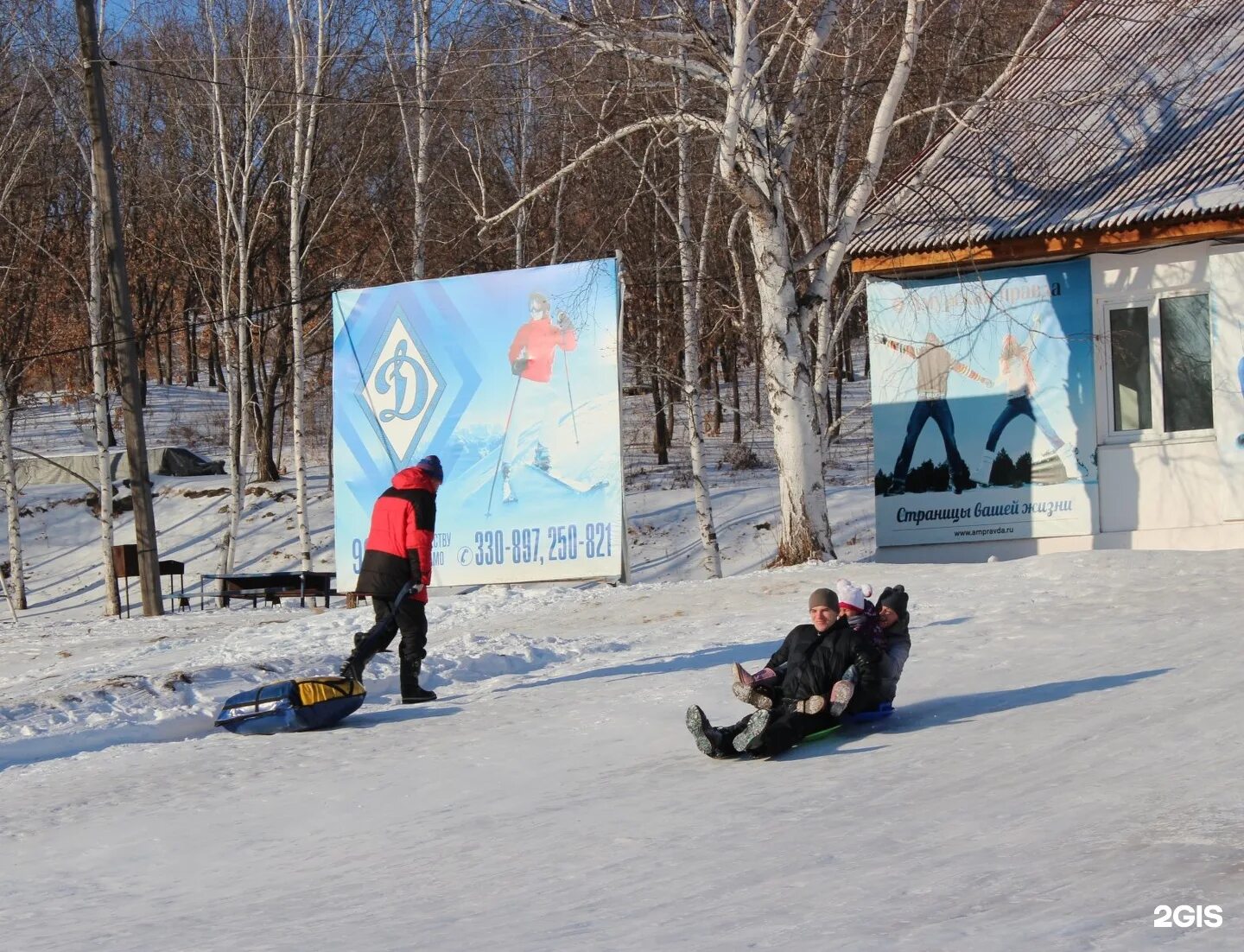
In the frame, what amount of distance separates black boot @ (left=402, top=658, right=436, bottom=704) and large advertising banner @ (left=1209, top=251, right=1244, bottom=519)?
35.5 ft

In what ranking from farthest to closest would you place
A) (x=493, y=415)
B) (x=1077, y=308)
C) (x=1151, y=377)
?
(x=493, y=415)
(x=1077, y=308)
(x=1151, y=377)

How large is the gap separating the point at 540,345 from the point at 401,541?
29.1 feet

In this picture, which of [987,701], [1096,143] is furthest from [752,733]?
[1096,143]

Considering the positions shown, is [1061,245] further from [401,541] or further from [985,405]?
[401,541]

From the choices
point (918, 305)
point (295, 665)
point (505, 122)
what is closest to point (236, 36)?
point (505, 122)

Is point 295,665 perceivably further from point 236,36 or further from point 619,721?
point 236,36

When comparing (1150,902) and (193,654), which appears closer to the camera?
(1150,902)

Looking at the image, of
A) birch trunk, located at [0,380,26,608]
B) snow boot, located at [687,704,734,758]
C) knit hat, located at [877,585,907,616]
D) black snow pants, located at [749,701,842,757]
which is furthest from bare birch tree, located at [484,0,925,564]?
birch trunk, located at [0,380,26,608]

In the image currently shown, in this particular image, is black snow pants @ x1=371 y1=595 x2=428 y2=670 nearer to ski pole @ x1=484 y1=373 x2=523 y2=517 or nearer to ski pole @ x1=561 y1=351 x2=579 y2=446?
ski pole @ x1=561 y1=351 x2=579 y2=446

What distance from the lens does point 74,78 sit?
30.8 meters

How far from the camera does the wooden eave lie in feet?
56.8

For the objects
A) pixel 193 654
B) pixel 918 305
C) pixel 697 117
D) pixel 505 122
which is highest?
pixel 505 122

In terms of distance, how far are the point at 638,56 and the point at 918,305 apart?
525 cm

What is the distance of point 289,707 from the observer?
10.1m
